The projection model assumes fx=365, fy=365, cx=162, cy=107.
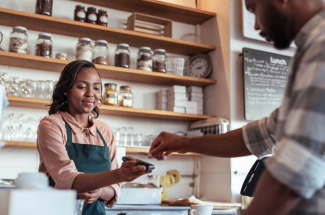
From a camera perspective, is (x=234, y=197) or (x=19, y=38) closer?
(x=19, y=38)

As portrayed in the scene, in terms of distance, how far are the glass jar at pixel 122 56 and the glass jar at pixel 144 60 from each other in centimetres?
12

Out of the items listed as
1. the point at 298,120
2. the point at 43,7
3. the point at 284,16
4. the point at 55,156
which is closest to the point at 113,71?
the point at 43,7

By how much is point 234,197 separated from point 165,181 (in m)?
0.63

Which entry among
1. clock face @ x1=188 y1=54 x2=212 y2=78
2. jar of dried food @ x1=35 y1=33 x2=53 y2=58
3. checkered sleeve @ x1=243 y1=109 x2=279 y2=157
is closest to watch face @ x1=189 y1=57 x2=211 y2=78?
clock face @ x1=188 y1=54 x2=212 y2=78

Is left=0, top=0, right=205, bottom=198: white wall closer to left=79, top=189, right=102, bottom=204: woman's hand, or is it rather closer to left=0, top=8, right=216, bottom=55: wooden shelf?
left=0, top=8, right=216, bottom=55: wooden shelf

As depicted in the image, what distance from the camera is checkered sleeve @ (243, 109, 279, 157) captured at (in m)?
1.02

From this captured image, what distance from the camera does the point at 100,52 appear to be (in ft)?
10.3

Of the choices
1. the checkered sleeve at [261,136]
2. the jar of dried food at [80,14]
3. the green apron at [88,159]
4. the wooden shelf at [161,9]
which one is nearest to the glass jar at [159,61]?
the wooden shelf at [161,9]

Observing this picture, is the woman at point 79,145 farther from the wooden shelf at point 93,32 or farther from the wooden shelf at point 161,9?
the wooden shelf at point 161,9

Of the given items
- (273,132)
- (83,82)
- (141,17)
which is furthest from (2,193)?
(141,17)

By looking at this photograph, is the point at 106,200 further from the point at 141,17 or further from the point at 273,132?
the point at 141,17

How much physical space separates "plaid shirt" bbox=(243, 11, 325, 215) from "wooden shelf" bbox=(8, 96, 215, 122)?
2.35m

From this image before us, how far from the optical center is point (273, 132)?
3.34ft

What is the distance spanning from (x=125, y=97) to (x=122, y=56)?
361 mm
